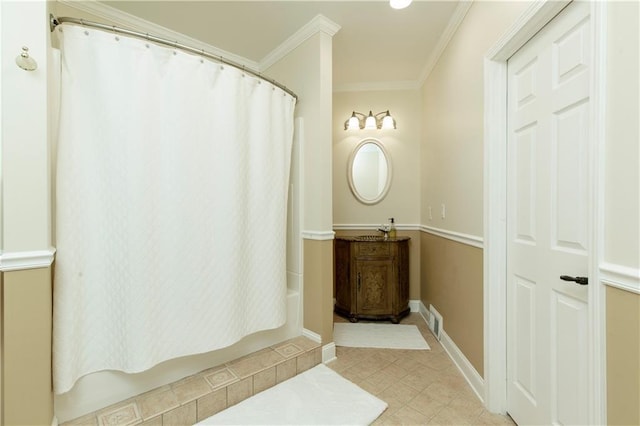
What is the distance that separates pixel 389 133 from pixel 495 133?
5.57 feet

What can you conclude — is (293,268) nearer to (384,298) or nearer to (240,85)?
(384,298)

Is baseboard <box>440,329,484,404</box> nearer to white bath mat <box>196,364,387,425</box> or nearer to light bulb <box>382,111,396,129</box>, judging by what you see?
white bath mat <box>196,364,387,425</box>

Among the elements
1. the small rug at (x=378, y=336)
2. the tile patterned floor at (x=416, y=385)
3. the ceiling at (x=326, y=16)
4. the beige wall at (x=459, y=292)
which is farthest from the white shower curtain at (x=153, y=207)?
the beige wall at (x=459, y=292)

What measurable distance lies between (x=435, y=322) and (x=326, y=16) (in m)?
2.65

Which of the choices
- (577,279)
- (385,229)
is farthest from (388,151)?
(577,279)

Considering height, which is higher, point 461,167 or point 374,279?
point 461,167

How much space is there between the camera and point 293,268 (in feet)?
7.40

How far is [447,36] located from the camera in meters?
2.14

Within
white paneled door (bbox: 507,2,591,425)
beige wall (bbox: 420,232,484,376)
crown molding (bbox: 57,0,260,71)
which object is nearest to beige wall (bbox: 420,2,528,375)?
beige wall (bbox: 420,232,484,376)

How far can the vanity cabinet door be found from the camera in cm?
270

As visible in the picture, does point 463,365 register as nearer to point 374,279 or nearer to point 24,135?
point 374,279

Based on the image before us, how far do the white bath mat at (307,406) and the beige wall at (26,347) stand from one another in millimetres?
697

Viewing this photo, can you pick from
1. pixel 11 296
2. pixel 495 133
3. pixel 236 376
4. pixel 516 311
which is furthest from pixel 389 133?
pixel 11 296

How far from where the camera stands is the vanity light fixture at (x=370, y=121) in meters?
2.97
